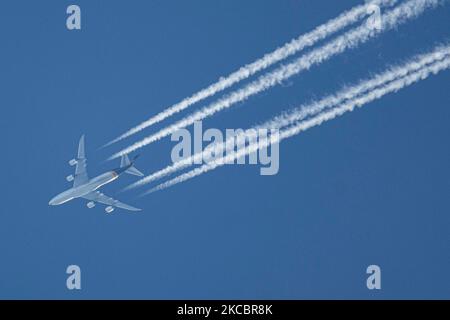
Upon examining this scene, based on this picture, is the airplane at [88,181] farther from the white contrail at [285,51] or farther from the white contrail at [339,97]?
the white contrail at [339,97]

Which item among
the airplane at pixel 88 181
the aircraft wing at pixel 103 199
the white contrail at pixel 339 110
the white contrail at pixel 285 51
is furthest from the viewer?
the aircraft wing at pixel 103 199

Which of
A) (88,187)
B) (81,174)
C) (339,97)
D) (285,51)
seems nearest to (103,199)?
(81,174)

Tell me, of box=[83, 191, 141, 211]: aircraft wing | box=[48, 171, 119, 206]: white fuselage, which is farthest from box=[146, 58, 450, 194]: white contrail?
box=[83, 191, 141, 211]: aircraft wing

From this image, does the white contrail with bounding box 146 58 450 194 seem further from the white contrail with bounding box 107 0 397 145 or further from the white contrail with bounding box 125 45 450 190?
the white contrail with bounding box 107 0 397 145

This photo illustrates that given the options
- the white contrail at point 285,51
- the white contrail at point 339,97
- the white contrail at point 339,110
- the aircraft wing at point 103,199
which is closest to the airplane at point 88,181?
the aircraft wing at point 103,199

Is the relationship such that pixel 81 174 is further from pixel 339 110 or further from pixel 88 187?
pixel 339 110

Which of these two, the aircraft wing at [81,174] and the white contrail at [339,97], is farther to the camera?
the aircraft wing at [81,174]

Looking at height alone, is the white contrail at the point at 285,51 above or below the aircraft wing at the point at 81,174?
above

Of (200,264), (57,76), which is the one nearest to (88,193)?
(200,264)
